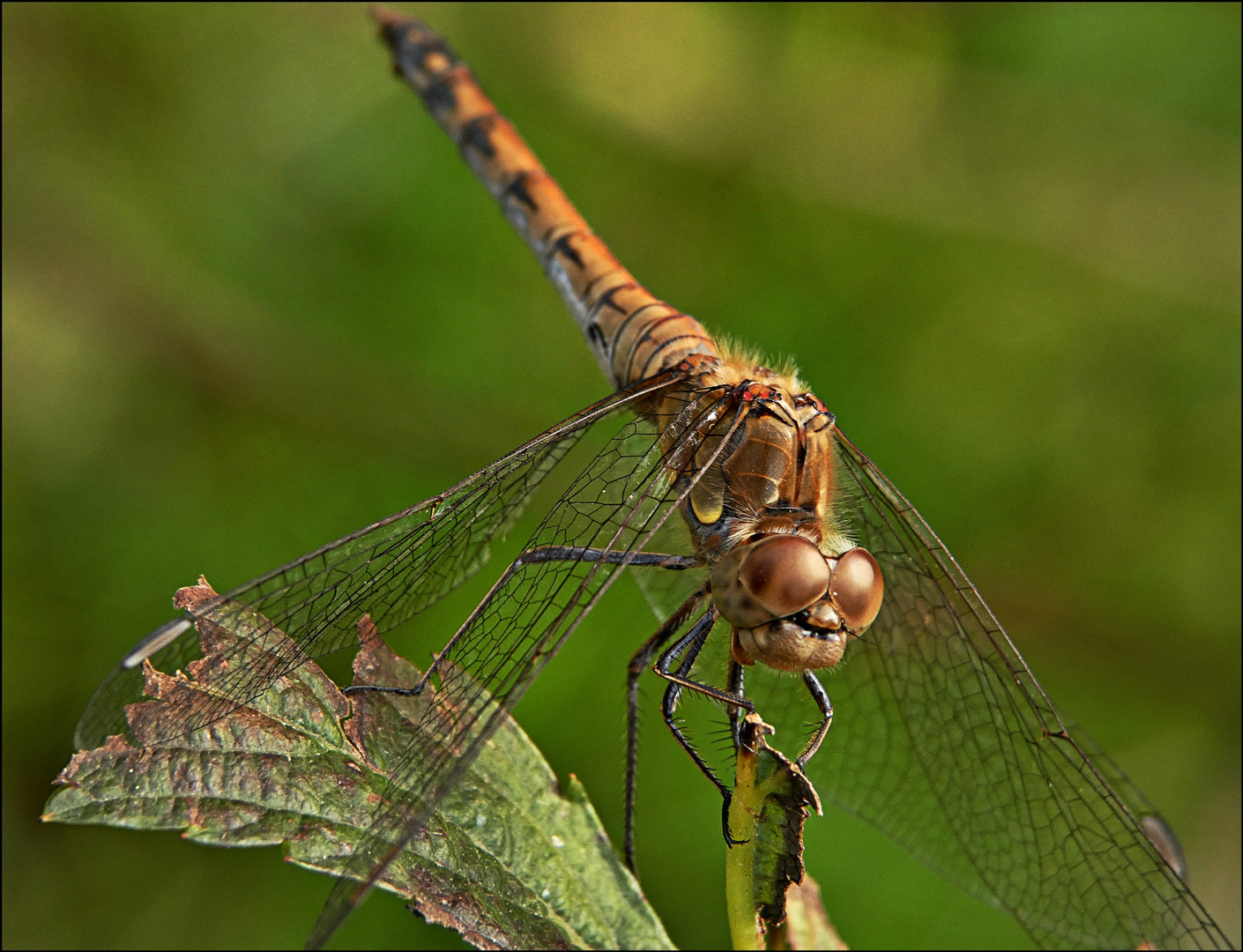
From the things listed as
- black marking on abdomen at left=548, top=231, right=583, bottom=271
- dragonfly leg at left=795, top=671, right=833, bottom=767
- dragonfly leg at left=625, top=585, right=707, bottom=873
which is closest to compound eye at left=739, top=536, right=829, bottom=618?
dragonfly leg at left=795, top=671, right=833, bottom=767

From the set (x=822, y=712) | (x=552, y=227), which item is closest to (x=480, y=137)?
(x=552, y=227)

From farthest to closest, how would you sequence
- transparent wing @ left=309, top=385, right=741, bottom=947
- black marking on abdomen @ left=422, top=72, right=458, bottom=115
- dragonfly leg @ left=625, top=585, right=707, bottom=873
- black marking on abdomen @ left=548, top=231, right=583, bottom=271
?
1. black marking on abdomen @ left=422, top=72, right=458, bottom=115
2. black marking on abdomen @ left=548, top=231, right=583, bottom=271
3. dragonfly leg @ left=625, top=585, right=707, bottom=873
4. transparent wing @ left=309, top=385, right=741, bottom=947

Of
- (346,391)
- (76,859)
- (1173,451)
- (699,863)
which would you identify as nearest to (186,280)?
(346,391)

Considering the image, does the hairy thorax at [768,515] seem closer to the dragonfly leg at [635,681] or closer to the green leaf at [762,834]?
the dragonfly leg at [635,681]

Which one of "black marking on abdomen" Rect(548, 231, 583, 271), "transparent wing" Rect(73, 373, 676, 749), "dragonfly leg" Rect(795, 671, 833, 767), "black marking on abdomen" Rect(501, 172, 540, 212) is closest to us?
"transparent wing" Rect(73, 373, 676, 749)

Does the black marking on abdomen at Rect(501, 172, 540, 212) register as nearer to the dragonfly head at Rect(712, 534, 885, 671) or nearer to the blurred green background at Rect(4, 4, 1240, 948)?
the blurred green background at Rect(4, 4, 1240, 948)

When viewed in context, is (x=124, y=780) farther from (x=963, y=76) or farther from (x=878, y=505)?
(x=963, y=76)

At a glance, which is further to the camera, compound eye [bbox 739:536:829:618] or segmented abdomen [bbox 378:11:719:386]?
segmented abdomen [bbox 378:11:719:386]
